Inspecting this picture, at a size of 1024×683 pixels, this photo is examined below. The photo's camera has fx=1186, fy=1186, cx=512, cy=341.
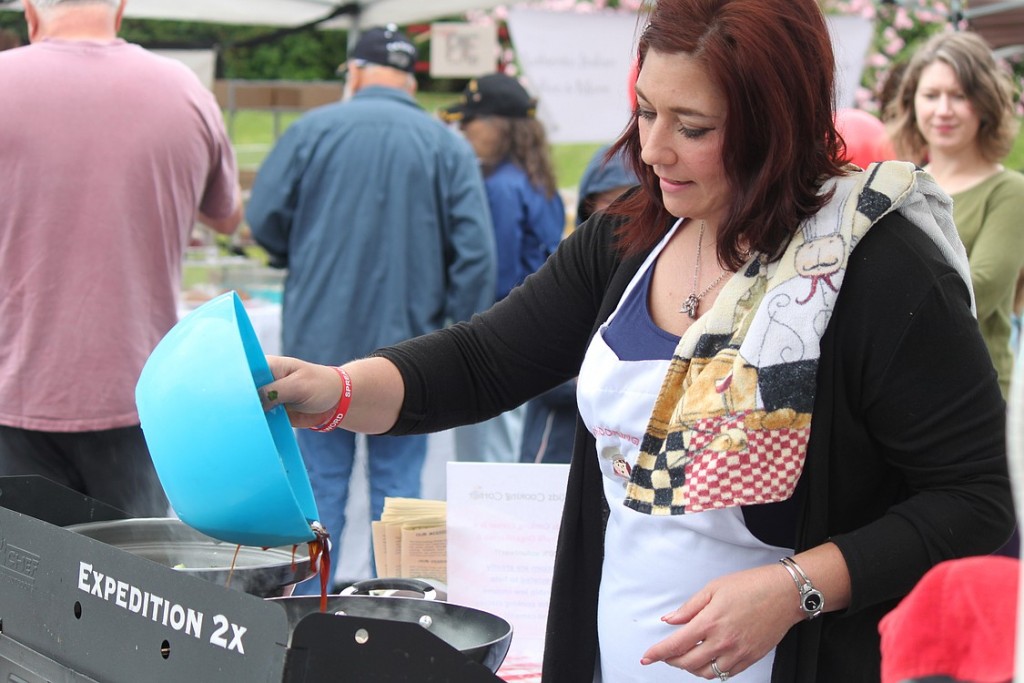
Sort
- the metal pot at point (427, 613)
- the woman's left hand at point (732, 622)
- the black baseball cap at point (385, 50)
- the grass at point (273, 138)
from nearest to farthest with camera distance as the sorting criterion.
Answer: the woman's left hand at point (732, 622)
the metal pot at point (427, 613)
the black baseball cap at point (385, 50)
the grass at point (273, 138)

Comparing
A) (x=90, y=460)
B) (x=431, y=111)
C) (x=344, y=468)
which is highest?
(x=90, y=460)

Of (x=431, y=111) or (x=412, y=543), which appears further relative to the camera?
(x=431, y=111)

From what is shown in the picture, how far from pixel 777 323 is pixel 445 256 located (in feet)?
7.55

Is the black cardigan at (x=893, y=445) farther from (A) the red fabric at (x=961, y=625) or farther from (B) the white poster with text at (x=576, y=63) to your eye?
(B) the white poster with text at (x=576, y=63)

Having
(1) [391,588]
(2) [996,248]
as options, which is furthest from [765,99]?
(2) [996,248]

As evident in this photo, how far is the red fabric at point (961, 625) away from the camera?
60 centimetres

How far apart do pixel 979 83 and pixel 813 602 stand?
6.65 feet

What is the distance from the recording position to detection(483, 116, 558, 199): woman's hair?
3.90 metres

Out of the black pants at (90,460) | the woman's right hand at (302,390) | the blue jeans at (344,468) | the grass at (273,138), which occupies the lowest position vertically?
the grass at (273,138)

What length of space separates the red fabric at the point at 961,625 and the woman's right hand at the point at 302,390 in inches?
30.0

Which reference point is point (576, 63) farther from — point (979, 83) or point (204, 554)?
point (204, 554)

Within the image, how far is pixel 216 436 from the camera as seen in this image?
105 centimetres

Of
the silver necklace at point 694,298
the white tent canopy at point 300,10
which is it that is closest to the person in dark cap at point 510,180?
the white tent canopy at point 300,10

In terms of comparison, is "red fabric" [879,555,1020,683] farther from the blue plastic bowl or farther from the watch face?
the blue plastic bowl
